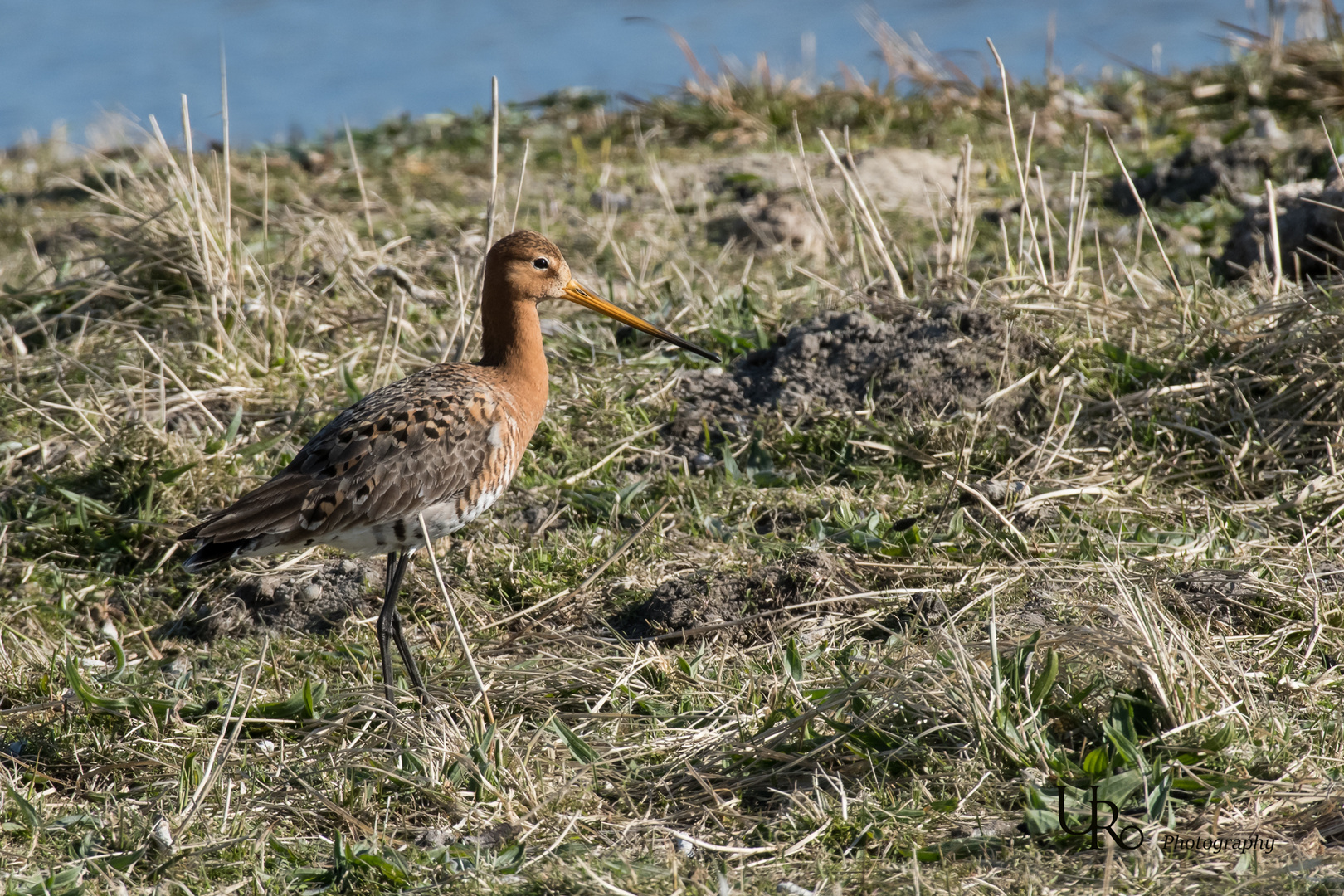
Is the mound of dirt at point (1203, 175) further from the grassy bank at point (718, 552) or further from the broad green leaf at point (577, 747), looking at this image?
the broad green leaf at point (577, 747)

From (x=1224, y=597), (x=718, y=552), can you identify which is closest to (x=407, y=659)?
(x=718, y=552)

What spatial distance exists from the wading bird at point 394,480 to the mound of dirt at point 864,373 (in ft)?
3.59

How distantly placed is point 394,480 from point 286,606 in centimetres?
82

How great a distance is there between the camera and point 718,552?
479cm

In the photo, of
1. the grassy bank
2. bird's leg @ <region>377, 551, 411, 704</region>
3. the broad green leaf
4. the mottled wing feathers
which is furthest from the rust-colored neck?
the broad green leaf

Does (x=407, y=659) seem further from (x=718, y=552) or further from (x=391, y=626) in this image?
(x=718, y=552)

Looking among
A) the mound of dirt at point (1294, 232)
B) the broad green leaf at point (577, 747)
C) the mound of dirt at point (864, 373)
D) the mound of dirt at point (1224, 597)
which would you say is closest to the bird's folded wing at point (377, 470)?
the broad green leaf at point (577, 747)

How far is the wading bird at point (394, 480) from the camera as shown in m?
4.24

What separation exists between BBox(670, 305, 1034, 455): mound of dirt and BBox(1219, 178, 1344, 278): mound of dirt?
137 centimetres

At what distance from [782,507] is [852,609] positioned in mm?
803

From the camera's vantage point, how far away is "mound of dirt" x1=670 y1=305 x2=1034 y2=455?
5379 millimetres

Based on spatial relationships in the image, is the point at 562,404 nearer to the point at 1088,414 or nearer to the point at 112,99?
the point at 1088,414

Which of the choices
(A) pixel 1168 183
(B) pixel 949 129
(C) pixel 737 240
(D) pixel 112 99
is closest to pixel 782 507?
(C) pixel 737 240

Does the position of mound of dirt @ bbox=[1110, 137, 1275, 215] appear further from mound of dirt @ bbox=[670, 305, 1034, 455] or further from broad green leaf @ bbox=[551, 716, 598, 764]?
broad green leaf @ bbox=[551, 716, 598, 764]
